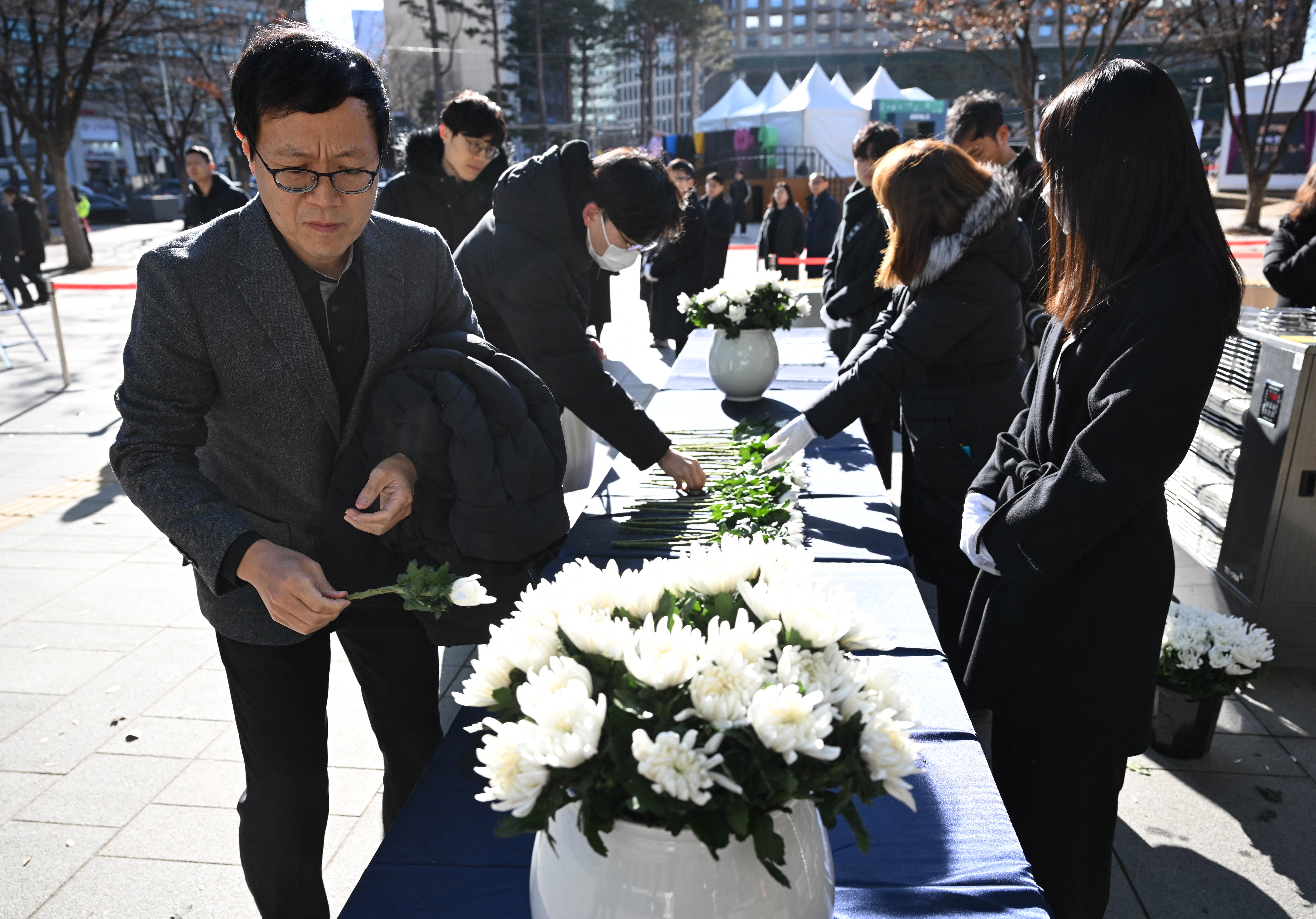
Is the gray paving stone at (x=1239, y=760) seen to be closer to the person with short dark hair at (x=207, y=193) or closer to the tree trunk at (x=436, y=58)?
the person with short dark hair at (x=207, y=193)

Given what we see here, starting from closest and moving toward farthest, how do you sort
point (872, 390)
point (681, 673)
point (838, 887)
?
point (681, 673) < point (838, 887) < point (872, 390)

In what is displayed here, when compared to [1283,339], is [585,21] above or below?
above

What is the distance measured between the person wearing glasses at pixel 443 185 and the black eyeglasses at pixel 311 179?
3.23 metres

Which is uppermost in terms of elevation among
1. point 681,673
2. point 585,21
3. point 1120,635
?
point 585,21

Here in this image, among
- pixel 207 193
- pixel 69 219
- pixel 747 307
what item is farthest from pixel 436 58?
pixel 747 307

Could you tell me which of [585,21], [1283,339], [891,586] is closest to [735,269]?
[1283,339]

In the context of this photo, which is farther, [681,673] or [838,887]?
[838,887]

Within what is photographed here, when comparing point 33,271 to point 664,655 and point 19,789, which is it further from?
point 664,655

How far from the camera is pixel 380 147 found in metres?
1.60

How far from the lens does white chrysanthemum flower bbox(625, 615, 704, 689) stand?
2.81 ft

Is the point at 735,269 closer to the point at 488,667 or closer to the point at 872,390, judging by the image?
the point at 872,390

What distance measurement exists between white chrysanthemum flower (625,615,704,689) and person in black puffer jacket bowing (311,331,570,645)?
0.72 metres

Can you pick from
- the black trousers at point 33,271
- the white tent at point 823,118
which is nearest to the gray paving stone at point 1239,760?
the black trousers at point 33,271

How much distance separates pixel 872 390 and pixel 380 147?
5.33ft
